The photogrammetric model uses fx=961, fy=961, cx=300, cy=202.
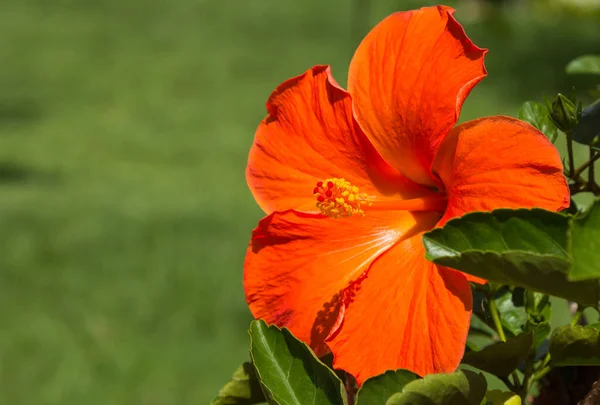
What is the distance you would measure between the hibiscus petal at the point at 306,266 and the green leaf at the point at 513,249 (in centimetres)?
13

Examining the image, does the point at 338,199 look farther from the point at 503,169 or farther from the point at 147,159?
the point at 147,159

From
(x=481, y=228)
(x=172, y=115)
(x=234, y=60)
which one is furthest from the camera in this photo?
(x=234, y=60)

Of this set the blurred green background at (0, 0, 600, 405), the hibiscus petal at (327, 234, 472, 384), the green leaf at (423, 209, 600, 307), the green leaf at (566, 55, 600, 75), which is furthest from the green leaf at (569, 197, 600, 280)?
the blurred green background at (0, 0, 600, 405)

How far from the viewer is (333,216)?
0.65m

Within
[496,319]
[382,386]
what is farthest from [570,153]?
[382,386]

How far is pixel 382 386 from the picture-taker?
54cm

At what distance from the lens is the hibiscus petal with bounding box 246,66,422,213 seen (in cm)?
68

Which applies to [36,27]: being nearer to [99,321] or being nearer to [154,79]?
[154,79]

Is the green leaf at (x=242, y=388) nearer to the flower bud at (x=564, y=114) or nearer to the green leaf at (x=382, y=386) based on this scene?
the green leaf at (x=382, y=386)

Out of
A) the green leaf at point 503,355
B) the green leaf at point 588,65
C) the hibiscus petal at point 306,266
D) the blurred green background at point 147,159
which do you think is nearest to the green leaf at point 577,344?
the green leaf at point 503,355

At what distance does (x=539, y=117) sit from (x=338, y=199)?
0.61ft

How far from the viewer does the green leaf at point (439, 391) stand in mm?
505

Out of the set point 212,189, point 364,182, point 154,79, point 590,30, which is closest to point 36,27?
point 154,79

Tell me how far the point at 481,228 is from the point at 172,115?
747 centimetres
